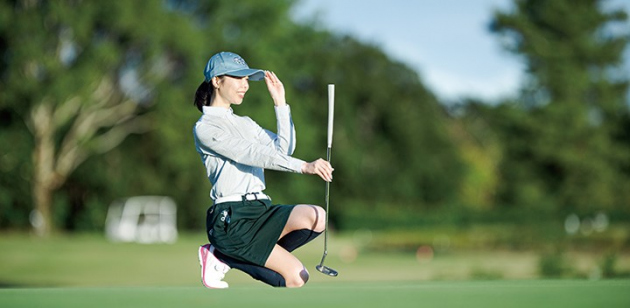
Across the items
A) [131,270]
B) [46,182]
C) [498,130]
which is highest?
[498,130]

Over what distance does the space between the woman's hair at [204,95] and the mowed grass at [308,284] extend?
1.15 meters

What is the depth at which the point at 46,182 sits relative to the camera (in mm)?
38969

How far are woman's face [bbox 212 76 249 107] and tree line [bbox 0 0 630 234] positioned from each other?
30307 mm

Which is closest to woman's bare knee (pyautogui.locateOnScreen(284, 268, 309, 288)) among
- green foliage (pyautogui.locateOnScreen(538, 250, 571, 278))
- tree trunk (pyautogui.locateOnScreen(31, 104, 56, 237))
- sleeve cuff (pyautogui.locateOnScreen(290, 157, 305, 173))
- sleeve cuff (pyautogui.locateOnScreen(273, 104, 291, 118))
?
sleeve cuff (pyautogui.locateOnScreen(290, 157, 305, 173))

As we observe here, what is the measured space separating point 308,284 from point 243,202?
2.83 feet

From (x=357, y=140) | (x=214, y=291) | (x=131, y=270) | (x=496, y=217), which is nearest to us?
(x=214, y=291)

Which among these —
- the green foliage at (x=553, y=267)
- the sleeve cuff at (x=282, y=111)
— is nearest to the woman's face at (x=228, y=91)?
the sleeve cuff at (x=282, y=111)

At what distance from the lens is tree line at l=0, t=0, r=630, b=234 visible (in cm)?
3662

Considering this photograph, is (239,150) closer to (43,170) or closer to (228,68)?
(228,68)

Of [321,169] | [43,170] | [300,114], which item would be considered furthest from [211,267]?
[300,114]

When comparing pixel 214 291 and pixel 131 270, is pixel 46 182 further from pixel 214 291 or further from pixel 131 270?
pixel 214 291

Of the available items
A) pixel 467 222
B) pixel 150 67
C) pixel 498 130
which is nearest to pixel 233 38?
pixel 150 67

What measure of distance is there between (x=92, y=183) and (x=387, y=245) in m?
15.9

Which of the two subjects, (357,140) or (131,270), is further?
(357,140)
